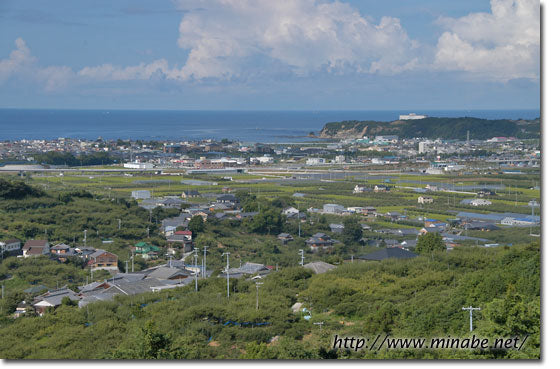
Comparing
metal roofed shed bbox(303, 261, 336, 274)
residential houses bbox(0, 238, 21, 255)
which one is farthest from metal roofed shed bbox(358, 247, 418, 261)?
residential houses bbox(0, 238, 21, 255)

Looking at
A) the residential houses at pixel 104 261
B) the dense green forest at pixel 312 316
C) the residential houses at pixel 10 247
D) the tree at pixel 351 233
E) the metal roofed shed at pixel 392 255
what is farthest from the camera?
the tree at pixel 351 233

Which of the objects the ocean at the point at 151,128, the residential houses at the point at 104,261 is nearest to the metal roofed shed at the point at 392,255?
the residential houses at the point at 104,261

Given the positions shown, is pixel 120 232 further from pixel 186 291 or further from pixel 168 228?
pixel 186 291

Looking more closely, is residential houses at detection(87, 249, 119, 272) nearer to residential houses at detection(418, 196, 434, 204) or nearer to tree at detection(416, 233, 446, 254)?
tree at detection(416, 233, 446, 254)

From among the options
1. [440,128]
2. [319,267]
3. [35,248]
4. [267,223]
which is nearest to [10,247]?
[35,248]

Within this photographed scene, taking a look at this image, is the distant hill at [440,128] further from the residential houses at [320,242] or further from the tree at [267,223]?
the residential houses at [320,242]

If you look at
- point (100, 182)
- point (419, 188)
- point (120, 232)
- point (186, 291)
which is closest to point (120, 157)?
point (100, 182)
